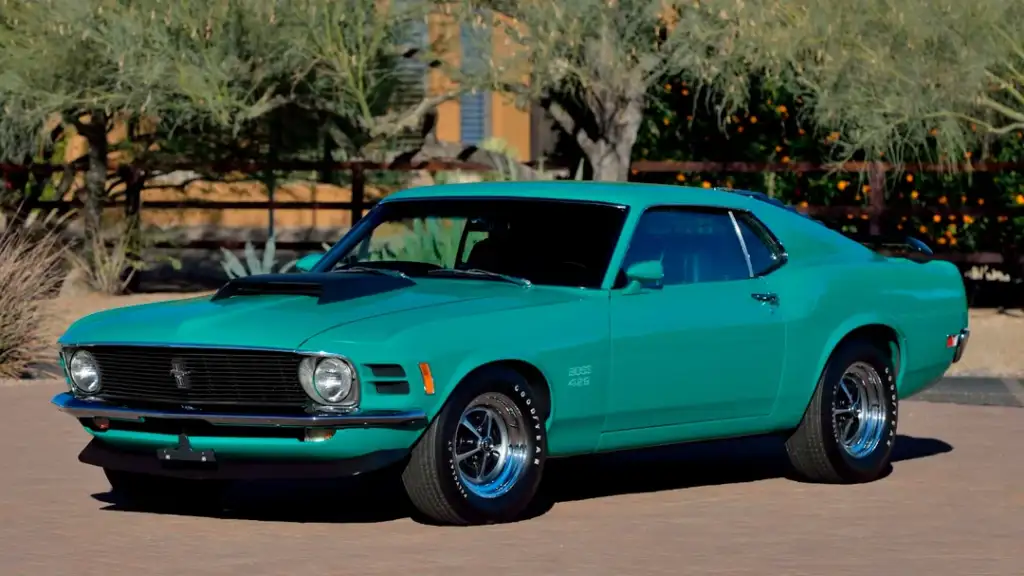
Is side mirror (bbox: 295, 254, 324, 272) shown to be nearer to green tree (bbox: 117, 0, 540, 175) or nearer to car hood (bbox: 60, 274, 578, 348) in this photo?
car hood (bbox: 60, 274, 578, 348)

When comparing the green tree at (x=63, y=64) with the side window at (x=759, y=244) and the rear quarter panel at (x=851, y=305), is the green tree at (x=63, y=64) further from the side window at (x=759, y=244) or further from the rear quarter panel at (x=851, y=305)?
the side window at (x=759, y=244)

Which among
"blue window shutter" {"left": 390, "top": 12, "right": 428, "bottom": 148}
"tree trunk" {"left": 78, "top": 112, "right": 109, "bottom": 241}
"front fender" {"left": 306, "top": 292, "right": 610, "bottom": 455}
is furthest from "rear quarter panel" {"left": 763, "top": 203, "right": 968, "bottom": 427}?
"tree trunk" {"left": 78, "top": 112, "right": 109, "bottom": 241}

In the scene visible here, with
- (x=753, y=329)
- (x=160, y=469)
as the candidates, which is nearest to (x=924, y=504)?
(x=753, y=329)

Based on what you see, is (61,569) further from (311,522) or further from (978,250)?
(978,250)

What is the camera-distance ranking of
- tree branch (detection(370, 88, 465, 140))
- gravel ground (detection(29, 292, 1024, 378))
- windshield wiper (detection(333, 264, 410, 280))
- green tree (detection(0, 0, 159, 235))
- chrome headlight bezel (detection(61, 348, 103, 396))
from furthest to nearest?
tree branch (detection(370, 88, 465, 140)) → green tree (detection(0, 0, 159, 235)) → gravel ground (detection(29, 292, 1024, 378)) → windshield wiper (detection(333, 264, 410, 280)) → chrome headlight bezel (detection(61, 348, 103, 396))

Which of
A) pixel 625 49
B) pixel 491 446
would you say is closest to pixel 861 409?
pixel 491 446

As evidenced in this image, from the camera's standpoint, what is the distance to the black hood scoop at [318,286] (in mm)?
10094

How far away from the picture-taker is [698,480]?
467 inches

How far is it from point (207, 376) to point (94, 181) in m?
16.5

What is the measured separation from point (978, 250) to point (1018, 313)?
2.97 ft

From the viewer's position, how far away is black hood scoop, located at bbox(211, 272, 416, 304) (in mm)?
10094

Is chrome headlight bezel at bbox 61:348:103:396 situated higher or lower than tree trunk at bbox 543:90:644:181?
lower

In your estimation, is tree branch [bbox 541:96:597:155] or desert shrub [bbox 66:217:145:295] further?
desert shrub [bbox 66:217:145:295]

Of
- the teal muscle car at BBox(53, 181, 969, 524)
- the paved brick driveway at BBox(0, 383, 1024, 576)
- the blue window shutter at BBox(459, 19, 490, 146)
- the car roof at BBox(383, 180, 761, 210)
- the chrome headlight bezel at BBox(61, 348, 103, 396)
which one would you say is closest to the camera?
the paved brick driveway at BBox(0, 383, 1024, 576)
